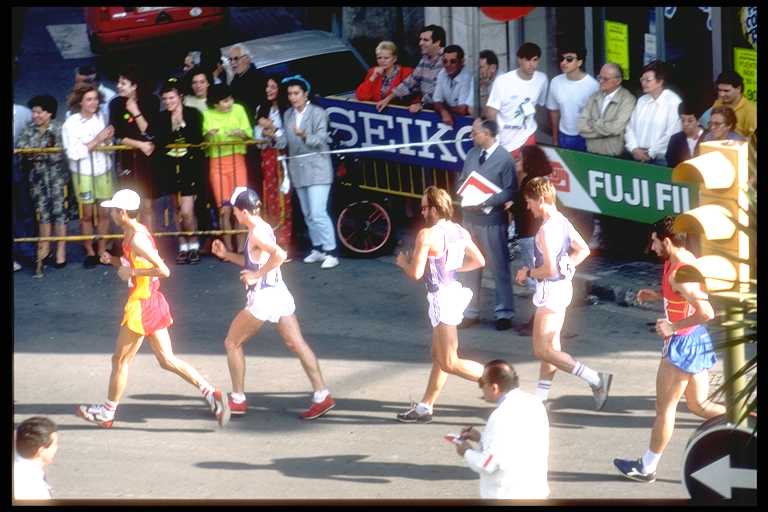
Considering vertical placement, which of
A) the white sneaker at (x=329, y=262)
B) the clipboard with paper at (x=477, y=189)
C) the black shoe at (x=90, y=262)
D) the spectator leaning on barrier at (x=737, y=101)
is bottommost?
the white sneaker at (x=329, y=262)

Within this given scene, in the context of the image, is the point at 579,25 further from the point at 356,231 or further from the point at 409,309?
the point at 409,309

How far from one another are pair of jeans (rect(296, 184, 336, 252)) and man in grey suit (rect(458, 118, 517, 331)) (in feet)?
6.94

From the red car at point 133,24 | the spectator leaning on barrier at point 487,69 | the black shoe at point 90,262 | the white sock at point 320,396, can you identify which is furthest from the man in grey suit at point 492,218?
the red car at point 133,24

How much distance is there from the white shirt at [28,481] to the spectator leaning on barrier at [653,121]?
7.66 meters

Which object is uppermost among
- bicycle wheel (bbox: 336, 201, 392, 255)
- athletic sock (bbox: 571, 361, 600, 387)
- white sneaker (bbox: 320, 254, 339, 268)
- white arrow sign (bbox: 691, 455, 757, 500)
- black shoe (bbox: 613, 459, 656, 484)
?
bicycle wheel (bbox: 336, 201, 392, 255)

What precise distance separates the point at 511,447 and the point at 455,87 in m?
7.97

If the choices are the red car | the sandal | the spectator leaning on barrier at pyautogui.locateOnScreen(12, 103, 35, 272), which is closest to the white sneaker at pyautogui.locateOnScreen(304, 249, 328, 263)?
the sandal

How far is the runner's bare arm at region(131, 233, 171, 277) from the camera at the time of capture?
10.9m

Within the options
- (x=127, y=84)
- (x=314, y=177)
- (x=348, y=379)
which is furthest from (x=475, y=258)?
(x=127, y=84)

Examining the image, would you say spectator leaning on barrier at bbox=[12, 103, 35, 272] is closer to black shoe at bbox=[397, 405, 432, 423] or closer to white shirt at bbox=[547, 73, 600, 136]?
white shirt at bbox=[547, 73, 600, 136]

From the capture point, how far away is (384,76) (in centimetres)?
1596

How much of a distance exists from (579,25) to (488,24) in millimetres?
1300

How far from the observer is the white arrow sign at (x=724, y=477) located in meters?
8.82

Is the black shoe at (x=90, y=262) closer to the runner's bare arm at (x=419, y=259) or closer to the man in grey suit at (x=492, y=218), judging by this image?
the man in grey suit at (x=492, y=218)
